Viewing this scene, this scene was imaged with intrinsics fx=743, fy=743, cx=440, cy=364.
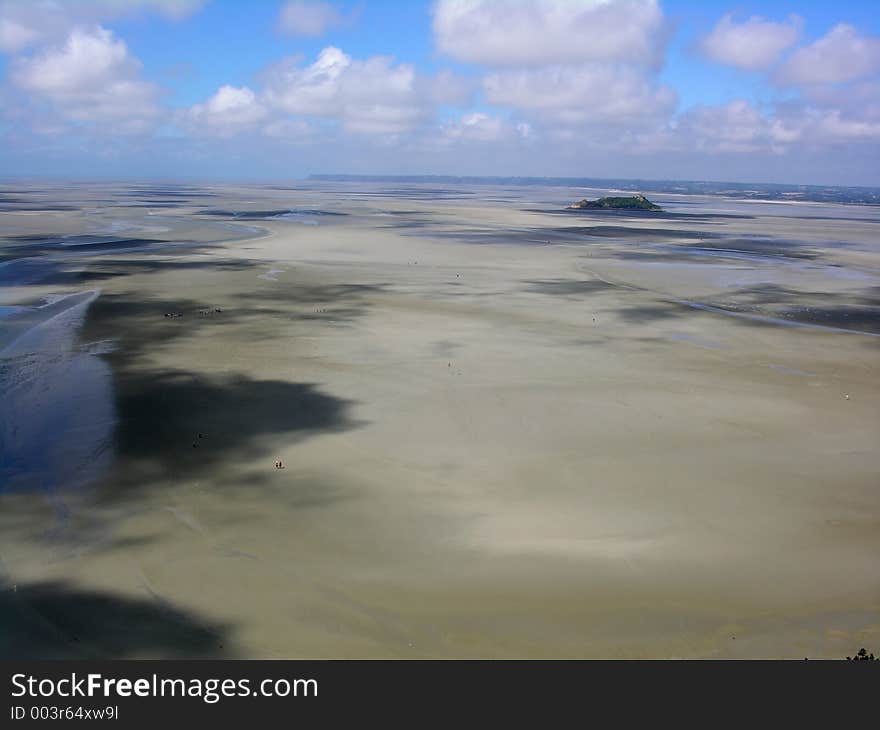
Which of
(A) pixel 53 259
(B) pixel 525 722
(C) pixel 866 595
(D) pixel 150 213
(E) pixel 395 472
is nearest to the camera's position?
(B) pixel 525 722

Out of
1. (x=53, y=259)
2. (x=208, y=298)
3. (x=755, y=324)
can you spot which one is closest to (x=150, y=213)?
(x=53, y=259)

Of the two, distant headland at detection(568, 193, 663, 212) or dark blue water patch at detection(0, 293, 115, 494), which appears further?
distant headland at detection(568, 193, 663, 212)

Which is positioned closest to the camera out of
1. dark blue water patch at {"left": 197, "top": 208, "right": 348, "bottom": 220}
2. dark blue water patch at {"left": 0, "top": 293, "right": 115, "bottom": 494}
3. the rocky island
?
dark blue water patch at {"left": 0, "top": 293, "right": 115, "bottom": 494}

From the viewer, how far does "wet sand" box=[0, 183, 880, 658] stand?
10.7 m

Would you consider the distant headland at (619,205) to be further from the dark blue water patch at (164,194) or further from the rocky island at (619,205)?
the dark blue water patch at (164,194)

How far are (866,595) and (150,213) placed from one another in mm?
85828

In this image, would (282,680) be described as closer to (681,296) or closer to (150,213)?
(681,296)

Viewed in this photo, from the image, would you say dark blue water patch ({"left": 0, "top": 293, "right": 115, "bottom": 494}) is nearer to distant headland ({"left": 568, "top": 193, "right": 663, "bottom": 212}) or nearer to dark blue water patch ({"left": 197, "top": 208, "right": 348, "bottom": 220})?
dark blue water patch ({"left": 197, "top": 208, "right": 348, "bottom": 220})

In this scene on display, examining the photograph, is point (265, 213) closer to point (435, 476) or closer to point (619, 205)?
point (619, 205)

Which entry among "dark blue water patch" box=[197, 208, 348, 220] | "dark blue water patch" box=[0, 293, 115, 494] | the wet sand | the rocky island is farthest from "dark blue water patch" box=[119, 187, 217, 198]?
"dark blue water patch" box=[0, 293, 115, 494]

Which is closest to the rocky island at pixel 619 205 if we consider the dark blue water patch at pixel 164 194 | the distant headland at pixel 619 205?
the distant headland at pixel 619 205

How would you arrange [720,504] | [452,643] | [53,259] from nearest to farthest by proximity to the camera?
1. [452,643]
2. [720,504]
3. [53,259]

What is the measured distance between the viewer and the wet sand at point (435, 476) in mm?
10656

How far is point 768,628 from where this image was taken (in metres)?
10.6
